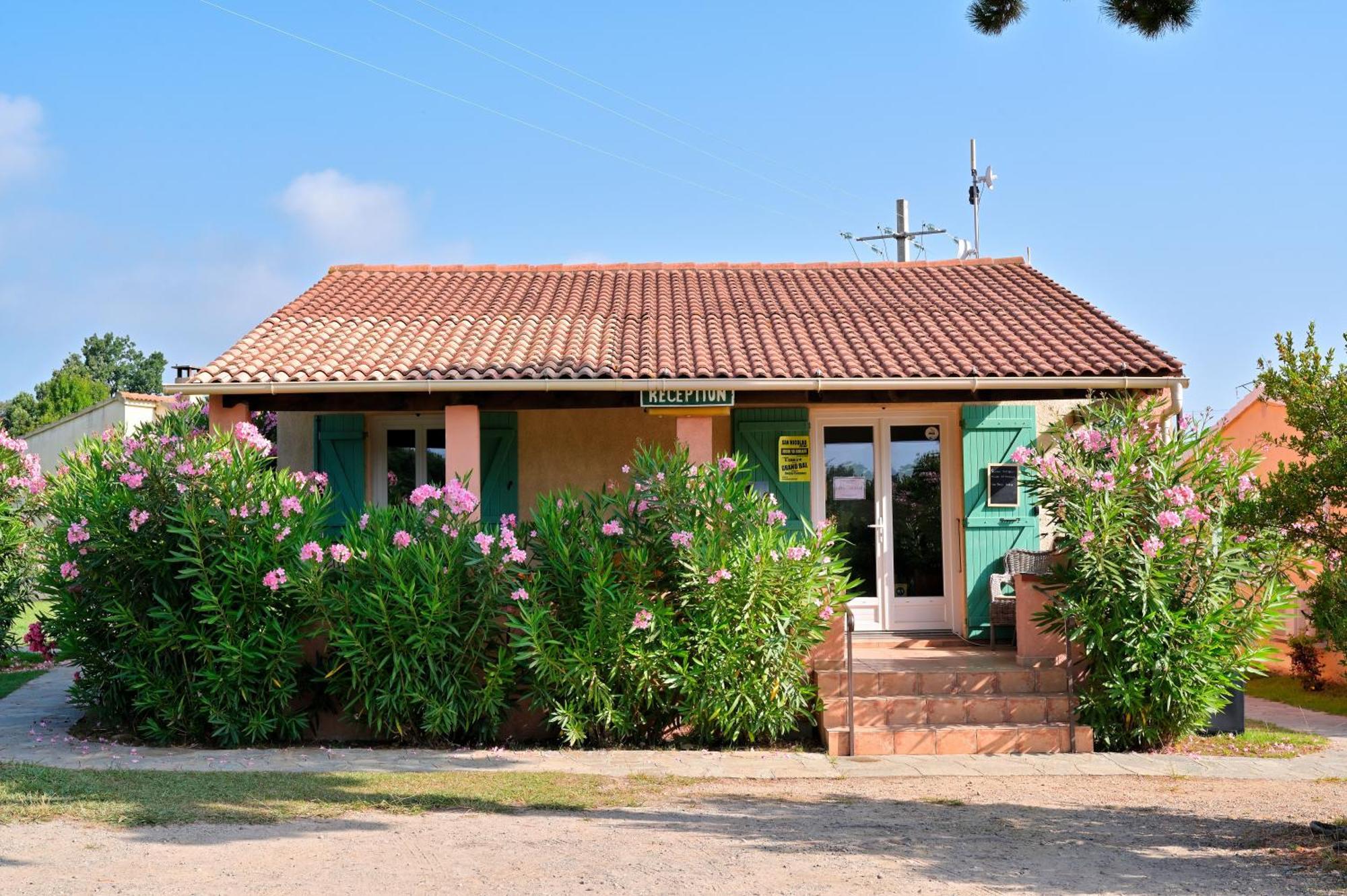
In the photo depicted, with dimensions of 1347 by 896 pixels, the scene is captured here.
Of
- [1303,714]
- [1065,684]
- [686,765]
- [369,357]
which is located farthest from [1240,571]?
[369,357]

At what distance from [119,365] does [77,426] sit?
36.5 m

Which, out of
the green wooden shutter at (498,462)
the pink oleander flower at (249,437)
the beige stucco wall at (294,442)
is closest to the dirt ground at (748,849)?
the pink oleander flower at (249,437)

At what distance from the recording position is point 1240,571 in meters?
8.87

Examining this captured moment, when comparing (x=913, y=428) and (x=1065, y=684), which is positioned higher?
(x=913, y=428)

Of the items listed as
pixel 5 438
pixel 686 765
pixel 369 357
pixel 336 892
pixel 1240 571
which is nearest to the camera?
pixel 336 892

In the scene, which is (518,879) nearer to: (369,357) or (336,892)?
(336,892)

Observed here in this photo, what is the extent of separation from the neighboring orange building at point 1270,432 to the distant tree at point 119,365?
187ft

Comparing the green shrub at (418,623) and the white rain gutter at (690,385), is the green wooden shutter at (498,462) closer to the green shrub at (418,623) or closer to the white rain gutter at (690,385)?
the white rain gutter at (690,385)

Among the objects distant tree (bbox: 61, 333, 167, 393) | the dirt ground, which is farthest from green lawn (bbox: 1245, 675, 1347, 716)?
distant tree (bbox: 61, 333, 167, 393)

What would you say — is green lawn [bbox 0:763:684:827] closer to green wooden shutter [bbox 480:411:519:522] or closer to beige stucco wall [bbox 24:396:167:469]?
green wooden shutter [bbox 480:411:519:522]

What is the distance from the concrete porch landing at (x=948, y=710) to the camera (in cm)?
881

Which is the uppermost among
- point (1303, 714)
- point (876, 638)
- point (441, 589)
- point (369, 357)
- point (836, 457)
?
point (369, 357)

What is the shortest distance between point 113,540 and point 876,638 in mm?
6665

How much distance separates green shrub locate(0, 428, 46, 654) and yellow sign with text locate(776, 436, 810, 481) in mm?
8132
